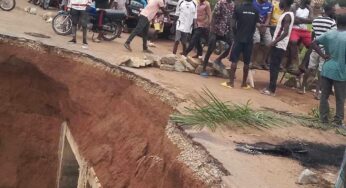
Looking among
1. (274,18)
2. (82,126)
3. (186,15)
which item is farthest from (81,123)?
(274,18)

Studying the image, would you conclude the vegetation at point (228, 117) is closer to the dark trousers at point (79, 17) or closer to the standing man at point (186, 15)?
the standing man at point (186, 15)

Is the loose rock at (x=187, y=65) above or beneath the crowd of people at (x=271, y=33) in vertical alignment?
beneath

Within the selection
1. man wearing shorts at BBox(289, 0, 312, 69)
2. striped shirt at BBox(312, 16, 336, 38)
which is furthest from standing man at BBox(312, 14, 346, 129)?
man wearing shorts at BBox(289, 0, 312, 69)

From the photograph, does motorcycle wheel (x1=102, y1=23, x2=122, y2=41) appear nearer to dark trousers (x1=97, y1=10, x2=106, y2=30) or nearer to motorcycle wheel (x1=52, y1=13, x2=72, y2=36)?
dark trousers (x1=97, y1=10, x2=106, y2=30)

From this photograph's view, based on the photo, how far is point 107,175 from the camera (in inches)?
288

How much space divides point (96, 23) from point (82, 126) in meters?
3.51

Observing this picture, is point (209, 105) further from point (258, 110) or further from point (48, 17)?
point (48, 17)

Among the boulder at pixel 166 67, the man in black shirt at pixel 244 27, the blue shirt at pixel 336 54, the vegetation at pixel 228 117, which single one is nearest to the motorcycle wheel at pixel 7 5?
the boulder at pixel 166 67

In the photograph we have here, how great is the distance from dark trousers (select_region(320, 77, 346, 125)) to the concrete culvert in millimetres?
2194

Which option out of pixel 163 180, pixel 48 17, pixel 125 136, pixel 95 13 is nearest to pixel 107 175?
pixel 125 136

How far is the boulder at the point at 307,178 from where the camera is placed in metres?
4.38

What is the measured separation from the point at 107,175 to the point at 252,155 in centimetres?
307

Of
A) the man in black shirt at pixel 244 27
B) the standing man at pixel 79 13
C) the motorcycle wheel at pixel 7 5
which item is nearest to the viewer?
the man in black shirt at pixel 244 27

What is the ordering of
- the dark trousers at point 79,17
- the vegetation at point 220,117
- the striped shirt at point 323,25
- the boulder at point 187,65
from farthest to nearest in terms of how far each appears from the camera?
the dark trousers at point 79,17 < the boulder at point 187,65 < the striped shirt at point 323,25 < the vegetation at point 220,117
